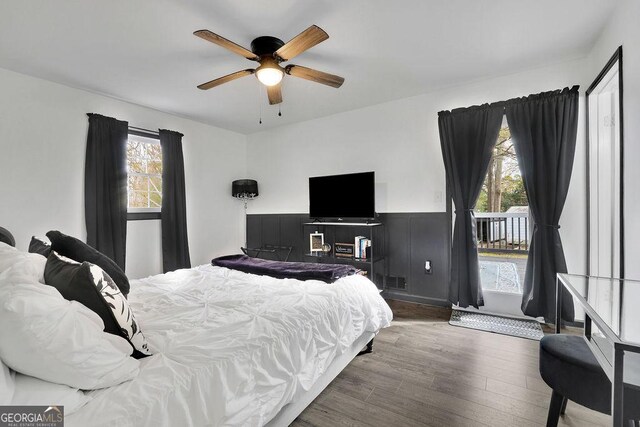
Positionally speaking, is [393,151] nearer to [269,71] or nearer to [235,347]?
[269,71]

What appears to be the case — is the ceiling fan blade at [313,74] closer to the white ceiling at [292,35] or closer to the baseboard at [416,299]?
the white ceiling at [292,35]

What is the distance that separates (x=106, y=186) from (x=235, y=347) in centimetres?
329

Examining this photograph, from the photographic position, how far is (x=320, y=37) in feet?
6.59

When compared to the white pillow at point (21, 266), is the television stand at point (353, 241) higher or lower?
lower

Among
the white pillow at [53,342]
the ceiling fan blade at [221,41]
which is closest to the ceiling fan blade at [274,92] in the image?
the ceiling fan blade at [221,41]

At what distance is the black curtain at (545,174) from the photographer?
113 inches

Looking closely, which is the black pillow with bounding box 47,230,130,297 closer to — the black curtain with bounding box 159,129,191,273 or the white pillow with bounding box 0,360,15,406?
the white pillow with bounding box 0,360,15,406

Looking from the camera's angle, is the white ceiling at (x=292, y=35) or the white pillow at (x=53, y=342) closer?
the white pillow at (x=53, y=342)

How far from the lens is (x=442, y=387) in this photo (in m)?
2.03

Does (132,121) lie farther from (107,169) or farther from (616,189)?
(616,189)

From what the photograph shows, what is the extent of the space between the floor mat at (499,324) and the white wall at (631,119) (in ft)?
3.66

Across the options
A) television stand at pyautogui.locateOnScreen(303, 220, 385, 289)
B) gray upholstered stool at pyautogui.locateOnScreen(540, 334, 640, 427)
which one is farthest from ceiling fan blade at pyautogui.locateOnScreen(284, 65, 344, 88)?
gray upholstered stool at pyautogui.locateOnScreen(540, 334, 640, 427)

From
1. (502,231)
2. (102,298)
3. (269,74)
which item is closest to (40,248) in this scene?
(102,298)

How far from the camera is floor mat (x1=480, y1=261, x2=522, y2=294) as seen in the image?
3408 mm
